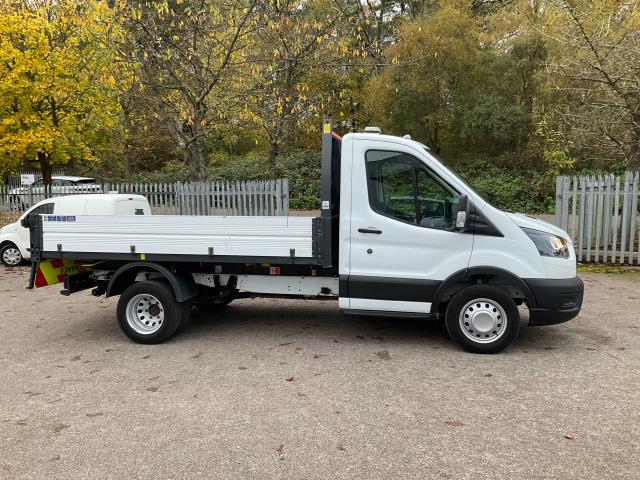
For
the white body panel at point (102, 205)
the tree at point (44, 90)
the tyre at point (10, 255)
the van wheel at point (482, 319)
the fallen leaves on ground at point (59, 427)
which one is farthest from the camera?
the tree at point (44, 90)

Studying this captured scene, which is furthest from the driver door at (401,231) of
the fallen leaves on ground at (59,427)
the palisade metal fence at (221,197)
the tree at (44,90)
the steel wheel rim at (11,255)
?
the tree at (44,90)

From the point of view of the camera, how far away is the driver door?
5.66 metres

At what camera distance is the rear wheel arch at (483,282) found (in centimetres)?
556

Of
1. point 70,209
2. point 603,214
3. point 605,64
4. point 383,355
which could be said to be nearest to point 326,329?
point 383,355

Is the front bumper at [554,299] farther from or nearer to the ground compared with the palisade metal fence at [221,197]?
nearer to the ground

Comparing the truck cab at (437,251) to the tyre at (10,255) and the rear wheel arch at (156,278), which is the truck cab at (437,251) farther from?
the tyre at (10,255)

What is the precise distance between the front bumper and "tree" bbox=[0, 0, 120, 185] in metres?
12.1

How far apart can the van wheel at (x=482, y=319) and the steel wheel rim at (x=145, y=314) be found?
130 inches

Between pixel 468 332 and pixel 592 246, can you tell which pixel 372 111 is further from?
pixel 468 332

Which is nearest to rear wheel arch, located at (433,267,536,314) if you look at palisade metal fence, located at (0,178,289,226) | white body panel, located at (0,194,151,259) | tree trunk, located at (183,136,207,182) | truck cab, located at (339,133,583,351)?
truck cab, located at (339,133,583,351)

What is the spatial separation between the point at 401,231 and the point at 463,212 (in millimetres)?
674

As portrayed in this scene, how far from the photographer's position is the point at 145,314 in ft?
20.6

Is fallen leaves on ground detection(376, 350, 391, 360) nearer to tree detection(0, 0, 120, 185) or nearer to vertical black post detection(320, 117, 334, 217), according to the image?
vertical black post detection(320, 117, 334, 217)

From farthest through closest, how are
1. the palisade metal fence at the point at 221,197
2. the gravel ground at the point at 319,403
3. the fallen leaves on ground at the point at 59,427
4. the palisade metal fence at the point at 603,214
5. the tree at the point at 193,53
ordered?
the palisade metal fence at the point at 221,197
the palisade metal fence at the point at 603,214
the tree at the point at 193,53
the fallen leaves on ground at the point at 59,427
the gravel ground at the point at 319,403
